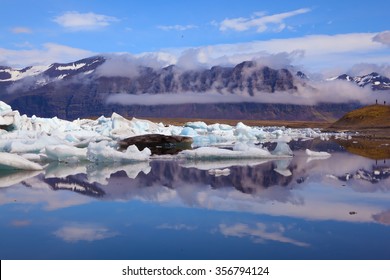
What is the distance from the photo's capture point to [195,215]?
20.7ft

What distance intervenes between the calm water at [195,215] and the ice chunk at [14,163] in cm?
47

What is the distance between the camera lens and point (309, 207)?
6781mm

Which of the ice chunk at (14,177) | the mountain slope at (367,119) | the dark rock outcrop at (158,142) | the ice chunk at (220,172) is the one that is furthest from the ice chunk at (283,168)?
the mountain slope at (367,119)

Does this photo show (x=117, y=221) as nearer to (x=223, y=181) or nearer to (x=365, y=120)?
(x=223, y=181)

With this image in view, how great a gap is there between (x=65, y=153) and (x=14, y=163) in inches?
77.0

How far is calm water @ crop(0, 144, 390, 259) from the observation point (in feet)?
15.6

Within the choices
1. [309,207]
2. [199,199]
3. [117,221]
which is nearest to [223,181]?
[199,199]

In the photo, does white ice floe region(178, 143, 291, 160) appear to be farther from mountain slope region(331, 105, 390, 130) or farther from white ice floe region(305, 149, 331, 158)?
mountain slope region(331, 105, 390, 130)

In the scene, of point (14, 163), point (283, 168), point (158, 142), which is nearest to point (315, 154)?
point (283, 168)

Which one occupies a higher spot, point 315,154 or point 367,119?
point 315,154

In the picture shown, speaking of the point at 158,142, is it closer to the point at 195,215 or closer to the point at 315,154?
the point at 315,154

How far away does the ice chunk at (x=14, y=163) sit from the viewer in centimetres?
1088

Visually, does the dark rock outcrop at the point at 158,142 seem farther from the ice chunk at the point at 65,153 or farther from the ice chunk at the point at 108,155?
the ice chunk at the point at 108,155

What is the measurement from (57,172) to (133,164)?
2.19 m
